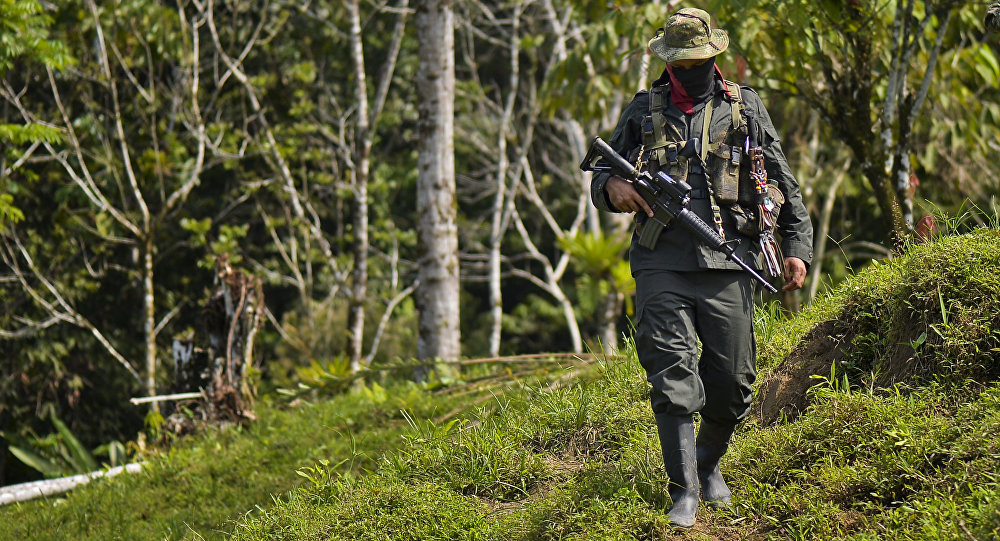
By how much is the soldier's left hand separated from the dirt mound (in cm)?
75

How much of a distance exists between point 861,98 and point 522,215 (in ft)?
61.5

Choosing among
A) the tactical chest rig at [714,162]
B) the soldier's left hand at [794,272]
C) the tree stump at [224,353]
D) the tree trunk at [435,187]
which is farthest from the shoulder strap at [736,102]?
the tree trunk at [435,187]

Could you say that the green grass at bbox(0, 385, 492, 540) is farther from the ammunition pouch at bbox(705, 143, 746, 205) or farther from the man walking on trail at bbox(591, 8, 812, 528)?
the ammunition pouch at bbox(705, 143, 746, 205)

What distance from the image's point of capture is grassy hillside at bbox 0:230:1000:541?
11.7 ft

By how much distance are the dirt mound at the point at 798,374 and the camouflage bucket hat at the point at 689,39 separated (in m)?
1.68

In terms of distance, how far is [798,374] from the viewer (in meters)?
4.67

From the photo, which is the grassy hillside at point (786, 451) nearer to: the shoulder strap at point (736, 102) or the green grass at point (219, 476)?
the green grass at point (219, 476)

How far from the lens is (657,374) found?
366 centimetres

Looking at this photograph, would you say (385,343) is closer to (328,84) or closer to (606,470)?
(328,84)

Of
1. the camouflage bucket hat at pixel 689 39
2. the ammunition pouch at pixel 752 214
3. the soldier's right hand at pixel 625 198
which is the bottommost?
the ammunition pouch at pixel 752 214

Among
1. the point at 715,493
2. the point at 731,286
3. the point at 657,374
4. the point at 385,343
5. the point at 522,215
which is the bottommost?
the point at 385,343

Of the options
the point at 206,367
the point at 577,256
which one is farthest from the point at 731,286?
the point at 577,256

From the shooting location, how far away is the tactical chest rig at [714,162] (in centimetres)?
380

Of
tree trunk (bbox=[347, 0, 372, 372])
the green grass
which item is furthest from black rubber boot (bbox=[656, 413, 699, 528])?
tree trunk (bbox=[347, 0, 372, 372])
